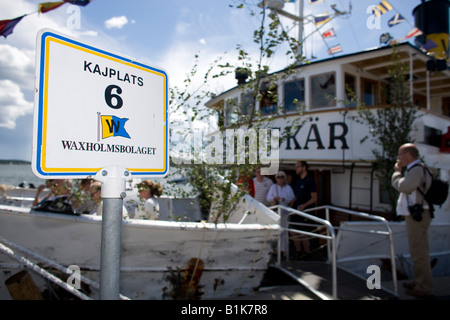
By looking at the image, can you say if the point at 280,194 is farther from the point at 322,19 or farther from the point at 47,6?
the point at 322,19

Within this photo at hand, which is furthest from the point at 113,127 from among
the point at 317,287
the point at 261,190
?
the point at 261,190

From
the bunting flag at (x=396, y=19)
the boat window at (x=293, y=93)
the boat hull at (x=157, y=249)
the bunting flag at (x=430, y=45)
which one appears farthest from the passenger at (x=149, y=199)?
the bunting flag at (x=396, y=19)

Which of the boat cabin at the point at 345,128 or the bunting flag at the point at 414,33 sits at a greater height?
the bunting flag at the point at 414,33

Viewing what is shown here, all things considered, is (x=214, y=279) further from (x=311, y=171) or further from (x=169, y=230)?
(x=311, y=171)

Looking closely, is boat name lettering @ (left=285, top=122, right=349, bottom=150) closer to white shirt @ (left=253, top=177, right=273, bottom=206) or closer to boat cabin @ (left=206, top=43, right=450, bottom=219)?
boat cabin @ (left=206, top=43, right=450, bottom=219)

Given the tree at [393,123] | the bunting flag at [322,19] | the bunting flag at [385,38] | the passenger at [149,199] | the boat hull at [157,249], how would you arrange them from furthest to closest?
the bunting flag at [322,19] → the bunting flag at [385,38] → the tree at [393,123] → the passenger at [149,199] → the boat hull at [157,249]

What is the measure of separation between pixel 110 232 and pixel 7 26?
516 cm

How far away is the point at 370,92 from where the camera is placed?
348 inches

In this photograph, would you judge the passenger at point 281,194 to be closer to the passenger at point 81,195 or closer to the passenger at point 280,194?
the passenger at point 280,194

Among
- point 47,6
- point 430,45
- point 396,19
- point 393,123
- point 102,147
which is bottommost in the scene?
point 102,147

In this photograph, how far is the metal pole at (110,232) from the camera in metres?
0.96

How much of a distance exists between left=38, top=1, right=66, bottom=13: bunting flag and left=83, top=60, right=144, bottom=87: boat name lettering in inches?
162

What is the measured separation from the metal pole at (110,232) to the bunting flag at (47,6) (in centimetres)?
438
